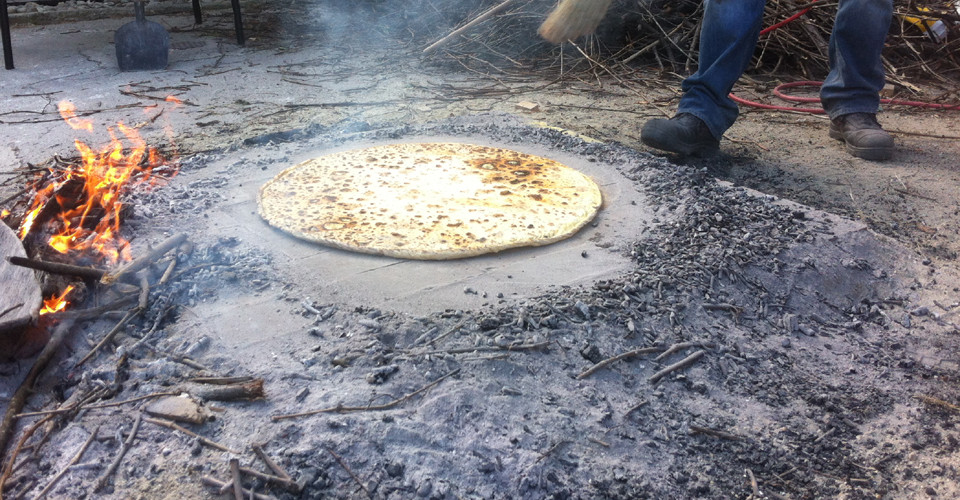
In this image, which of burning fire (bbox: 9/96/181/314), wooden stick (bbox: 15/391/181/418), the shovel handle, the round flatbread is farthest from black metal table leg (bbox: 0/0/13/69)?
wooden stick (bbox: 15/391/181/418)

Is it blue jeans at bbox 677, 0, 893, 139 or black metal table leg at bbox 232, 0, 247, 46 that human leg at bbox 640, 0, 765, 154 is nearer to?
blue jeans at bbox 677, 0, 893, 139

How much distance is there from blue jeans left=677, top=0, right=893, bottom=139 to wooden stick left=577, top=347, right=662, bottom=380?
2.16 m

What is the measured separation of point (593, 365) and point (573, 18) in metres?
3.31

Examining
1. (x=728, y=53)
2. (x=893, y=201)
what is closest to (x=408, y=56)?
(x=728, y=53)

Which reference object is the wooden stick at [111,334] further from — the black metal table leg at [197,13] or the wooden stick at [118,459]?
the black metal table leg at [197,13]

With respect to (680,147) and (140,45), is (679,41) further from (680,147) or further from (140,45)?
(140,45)

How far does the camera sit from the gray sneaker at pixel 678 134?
137 inches

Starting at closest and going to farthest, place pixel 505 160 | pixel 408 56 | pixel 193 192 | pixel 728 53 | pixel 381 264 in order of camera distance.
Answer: pixel 381 264 → pixel 193 192 → pixel 505 160 → pixel 728 53 → pixel 408 56

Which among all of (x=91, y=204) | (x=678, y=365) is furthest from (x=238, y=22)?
(x=678, y=365)

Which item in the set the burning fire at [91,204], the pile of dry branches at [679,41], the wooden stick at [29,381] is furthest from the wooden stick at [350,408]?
the pile of dry branches at [679,41]

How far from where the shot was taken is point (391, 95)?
504 cm

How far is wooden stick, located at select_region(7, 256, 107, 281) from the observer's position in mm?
1812

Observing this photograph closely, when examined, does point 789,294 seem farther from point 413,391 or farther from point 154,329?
point 154,329

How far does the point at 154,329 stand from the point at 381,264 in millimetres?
730
